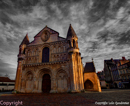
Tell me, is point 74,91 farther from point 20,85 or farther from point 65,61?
point 20,85

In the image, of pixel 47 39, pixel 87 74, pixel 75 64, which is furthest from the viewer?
pixel 87 74

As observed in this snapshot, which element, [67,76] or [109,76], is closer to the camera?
[67,76]

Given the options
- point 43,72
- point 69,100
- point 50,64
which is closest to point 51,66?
point 50,64

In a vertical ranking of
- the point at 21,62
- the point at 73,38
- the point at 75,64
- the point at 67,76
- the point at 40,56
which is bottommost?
the point at 67,76

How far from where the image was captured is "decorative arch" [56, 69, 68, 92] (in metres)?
17.8

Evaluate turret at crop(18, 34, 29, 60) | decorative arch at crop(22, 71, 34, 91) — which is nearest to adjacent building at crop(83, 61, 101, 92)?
decorative arch at crop(22, 71, 34, 91)

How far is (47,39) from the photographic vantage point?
2231 cm

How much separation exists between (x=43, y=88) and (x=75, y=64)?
882cm

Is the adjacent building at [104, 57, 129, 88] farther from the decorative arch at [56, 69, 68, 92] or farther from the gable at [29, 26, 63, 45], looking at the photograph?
the gable at [29, 26, 63, 45]

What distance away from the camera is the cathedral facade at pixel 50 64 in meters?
17.6

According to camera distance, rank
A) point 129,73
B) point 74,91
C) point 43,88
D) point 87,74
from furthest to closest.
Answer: point 129,73 → point 87,74 → point 43,88 → point 74,91

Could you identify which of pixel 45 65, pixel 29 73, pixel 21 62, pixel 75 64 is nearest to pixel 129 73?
pixel 75 64

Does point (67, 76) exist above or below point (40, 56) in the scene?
below

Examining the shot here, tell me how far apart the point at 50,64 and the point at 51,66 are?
19.5 inches
